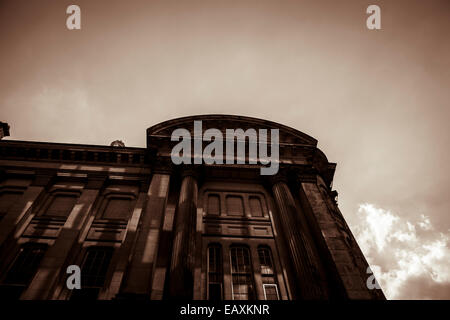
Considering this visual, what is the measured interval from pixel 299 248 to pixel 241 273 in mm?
2640

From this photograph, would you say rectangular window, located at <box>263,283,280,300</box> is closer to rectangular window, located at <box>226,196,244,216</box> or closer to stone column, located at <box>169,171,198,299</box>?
stone column, located at <box>169,171,198,299</box>

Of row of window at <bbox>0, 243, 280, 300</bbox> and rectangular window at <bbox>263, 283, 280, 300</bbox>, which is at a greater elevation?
row of window at <bbox>0, 243, 280, 300</bbox>


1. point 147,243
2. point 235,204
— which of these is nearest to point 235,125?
Result: point 235,204

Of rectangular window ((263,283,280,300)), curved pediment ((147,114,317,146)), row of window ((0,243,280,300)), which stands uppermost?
curved pediment ((147,114,317,146))

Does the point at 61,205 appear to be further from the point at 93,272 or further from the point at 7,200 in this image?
the point at 93,272

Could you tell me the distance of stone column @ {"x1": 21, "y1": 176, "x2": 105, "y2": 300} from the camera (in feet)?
32.3

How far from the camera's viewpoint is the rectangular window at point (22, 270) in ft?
33.1

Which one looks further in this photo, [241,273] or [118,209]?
[118,209]

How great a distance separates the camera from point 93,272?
1098 centimetres

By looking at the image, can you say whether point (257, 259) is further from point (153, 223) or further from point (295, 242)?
point (153, 223)

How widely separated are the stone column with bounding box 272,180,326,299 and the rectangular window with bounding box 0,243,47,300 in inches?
414

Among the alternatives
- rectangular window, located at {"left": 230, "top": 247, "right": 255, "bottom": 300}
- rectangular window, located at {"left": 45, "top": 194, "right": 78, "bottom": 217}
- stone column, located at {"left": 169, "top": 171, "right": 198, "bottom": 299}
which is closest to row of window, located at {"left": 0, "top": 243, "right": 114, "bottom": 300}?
rectangular window, located at {"left": 45, "top": 194, "right": 78, "bottom": 217}

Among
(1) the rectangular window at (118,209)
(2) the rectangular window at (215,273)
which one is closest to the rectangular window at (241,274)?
(2) the rectangular window at (215,273)

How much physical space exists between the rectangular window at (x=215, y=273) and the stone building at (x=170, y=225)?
0.15 feet
